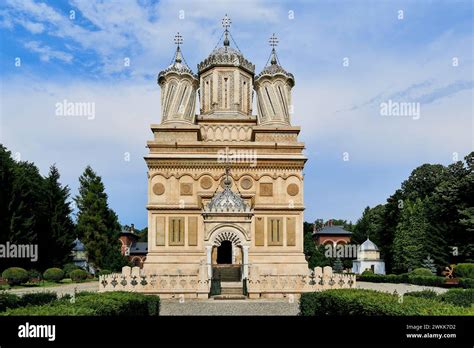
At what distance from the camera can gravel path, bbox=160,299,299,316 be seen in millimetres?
21266

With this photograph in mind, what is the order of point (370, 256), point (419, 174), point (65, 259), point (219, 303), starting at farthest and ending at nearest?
point (419, 174)
point (370, 256)
point (65, 259)
point (219, 303)

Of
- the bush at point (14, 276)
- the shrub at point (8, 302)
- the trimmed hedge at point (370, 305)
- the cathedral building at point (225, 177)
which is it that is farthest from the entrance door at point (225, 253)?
the shrub at point (8, 302)

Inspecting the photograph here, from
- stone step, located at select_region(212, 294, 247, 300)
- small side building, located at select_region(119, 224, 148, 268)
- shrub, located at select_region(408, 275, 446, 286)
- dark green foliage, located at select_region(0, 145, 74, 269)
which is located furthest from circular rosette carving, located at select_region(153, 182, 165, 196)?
small side building, located at select_region(119, 224, 148, 268)

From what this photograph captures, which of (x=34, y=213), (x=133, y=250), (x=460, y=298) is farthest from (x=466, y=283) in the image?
(x=133, y=250)

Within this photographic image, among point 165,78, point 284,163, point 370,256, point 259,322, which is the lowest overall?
point 370,256

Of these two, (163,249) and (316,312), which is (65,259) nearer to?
(163,249)

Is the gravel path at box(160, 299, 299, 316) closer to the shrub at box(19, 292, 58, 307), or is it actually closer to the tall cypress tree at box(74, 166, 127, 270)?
the shrub at box(19, 292, 58, 307)

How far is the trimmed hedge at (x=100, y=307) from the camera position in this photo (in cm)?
1033

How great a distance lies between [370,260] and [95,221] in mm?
32168

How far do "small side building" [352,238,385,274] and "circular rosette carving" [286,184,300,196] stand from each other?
1072 inches

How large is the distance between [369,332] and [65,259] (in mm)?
42163

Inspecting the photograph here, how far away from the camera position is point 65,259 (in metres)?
47.2

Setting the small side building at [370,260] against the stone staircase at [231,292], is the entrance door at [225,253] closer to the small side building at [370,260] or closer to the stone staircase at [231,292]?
the stone staircase at [231,292]

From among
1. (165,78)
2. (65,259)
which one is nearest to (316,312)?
(165,78)
